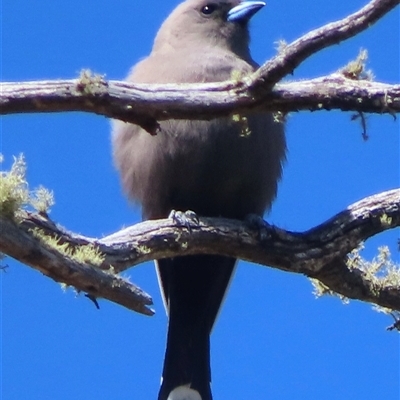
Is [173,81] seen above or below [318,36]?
above

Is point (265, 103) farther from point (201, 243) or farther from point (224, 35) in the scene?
point (224, 35)

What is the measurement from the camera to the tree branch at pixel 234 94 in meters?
4.02

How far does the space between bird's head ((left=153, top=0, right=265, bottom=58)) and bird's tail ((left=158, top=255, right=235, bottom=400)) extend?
132 cm

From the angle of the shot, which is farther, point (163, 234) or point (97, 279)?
point (163, 234)

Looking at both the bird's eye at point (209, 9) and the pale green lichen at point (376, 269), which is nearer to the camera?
the pale green lichen at point (376, 269)

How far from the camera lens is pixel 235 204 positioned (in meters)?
5.62

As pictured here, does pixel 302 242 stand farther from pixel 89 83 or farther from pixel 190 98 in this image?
pixel 89 83

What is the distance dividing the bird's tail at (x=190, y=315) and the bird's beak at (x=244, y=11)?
162 cm

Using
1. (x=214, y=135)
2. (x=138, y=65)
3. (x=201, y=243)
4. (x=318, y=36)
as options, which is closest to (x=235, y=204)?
(x=214, y=135)

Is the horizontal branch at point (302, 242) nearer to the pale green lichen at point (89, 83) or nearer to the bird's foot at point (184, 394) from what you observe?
the pale green lichen at point (89, 83)

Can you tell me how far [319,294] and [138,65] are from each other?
1.84 metres

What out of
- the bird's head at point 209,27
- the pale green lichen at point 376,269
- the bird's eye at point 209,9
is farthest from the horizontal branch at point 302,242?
the bird's eye at point 209,9

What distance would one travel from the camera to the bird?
5.51m

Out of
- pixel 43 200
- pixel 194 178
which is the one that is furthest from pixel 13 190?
pixel 194 178
